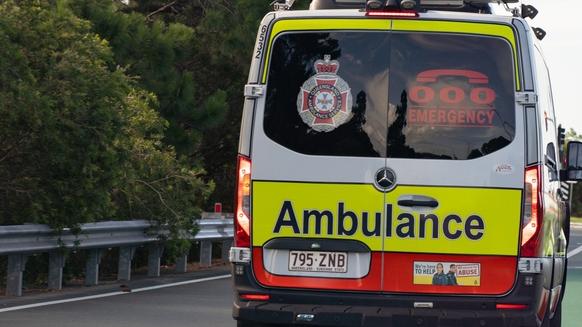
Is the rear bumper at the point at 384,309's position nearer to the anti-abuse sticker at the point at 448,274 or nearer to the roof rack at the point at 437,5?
the anti-abuse sticker at the point at 448,274

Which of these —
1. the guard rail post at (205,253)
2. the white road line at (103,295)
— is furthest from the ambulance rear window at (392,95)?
the guard rail post at (205,253)

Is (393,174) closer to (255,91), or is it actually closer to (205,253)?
(255,91)

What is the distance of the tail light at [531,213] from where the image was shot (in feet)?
31.2

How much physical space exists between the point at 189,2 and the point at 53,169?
1550cm

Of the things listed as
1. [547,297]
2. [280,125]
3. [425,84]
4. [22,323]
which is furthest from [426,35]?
[22,323]

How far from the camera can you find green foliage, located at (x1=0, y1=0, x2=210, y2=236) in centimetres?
1727

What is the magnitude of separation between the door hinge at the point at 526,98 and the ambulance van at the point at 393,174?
0.01m

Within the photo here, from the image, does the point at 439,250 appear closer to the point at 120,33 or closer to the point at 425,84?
the point at 425,84

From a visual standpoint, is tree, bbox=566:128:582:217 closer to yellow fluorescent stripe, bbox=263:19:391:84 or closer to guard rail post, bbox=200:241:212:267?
guard rail post, bbox=200:241:212:267

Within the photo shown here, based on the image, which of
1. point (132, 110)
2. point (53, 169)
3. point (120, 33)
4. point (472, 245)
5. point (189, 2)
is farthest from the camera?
point (189, 2)

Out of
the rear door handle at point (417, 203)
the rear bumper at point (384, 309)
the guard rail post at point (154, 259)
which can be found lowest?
the rear bumper at point (384, 309)

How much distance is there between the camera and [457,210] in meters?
9.58

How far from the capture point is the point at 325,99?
31.8 ft

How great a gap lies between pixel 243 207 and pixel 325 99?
896mm
